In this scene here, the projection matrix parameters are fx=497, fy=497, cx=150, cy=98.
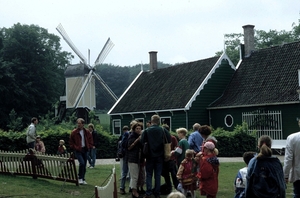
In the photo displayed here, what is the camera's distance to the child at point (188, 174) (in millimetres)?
10594

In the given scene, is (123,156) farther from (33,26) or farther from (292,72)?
(33,26)

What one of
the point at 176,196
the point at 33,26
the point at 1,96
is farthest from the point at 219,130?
the point at 33,26

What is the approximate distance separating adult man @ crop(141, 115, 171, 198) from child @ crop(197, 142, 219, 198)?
5.94 ft

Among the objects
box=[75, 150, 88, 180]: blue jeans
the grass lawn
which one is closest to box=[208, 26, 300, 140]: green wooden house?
the grass lawn

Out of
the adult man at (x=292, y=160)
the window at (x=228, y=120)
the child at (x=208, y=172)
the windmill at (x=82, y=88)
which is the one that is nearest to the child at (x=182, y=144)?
the child at (x=208, y=172)

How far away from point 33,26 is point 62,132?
37.1 meters

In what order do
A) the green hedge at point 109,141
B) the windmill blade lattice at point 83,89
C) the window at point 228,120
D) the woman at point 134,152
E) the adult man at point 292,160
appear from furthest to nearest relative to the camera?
1. the windmill blade lattice at point 83,89
2. the window at point 228,120
3. the green hedge at point 109,141
4. the woman at point 134,152
5. the adult man at point 292,160

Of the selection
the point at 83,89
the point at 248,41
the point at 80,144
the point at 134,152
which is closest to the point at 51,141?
the point at 80,144

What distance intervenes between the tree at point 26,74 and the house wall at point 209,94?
26.0 m

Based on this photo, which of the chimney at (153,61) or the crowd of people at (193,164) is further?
the chimney at (153,61)

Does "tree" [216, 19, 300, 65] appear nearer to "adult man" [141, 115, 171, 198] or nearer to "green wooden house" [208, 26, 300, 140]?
"green wooden house" [208, 26, 300, 140]

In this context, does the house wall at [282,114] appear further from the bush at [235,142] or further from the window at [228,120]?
the bush at [235,142]

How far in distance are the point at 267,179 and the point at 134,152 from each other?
5.02m

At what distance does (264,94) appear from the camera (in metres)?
30.0
